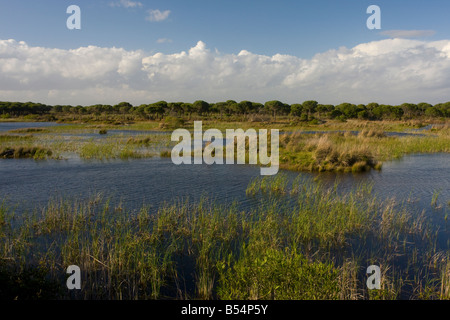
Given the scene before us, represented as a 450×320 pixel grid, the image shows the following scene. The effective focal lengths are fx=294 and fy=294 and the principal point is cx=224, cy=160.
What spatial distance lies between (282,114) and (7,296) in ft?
426

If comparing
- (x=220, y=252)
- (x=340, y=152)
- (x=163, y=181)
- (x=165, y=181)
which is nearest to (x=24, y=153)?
(x=163, y=181)

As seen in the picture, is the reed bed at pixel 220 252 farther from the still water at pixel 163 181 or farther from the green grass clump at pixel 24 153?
the green grass clump at pixel 24 153

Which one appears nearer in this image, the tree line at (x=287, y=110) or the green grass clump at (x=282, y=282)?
the green grass clump at (x=282, y=282)

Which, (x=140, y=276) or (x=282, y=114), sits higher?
(x=282, y=114)

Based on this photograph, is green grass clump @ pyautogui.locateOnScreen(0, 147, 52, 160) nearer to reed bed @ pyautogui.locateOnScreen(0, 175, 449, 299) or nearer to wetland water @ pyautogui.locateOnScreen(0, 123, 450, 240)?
wetland water @ pyautogui.locateOnScreen(0, 123, 450, 240)

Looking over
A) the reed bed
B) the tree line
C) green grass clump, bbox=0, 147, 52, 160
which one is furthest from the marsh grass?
the tree line

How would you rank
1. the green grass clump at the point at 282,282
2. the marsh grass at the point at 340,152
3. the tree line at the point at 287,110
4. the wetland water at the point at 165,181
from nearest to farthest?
the green grass clump at the point at 282,282 → the wetland water at the point at 165,181 → the marsh grass at the point at 340,152 → the tree line at the point at 287,110

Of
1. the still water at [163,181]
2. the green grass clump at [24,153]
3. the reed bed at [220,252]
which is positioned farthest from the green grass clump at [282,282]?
the green grass clump at [24,153]

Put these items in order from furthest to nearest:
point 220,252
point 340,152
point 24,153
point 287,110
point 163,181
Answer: point 287,110 → point 24,153 → point 340,152 → point 163,181 → point 220,252

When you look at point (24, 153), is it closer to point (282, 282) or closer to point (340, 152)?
point (340, 152)

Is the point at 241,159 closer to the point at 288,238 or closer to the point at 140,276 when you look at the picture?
the point at 288,238

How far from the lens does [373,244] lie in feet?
37.1
